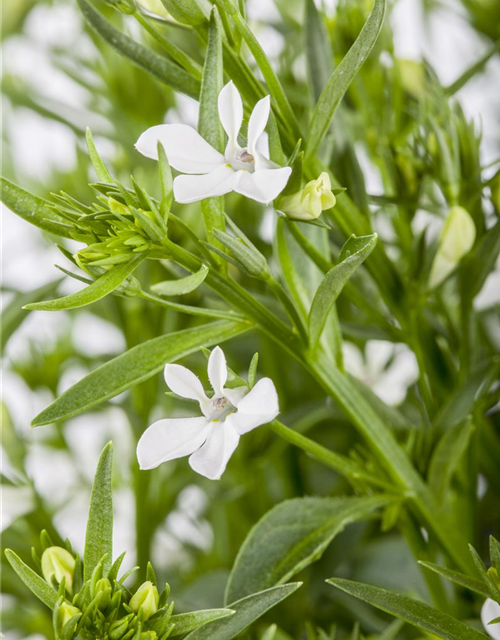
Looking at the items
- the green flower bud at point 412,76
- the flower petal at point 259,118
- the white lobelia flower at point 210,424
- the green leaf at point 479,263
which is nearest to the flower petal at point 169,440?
the white lobelia flower at point 210,424

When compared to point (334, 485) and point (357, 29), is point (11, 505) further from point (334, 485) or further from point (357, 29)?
point (357, 29)

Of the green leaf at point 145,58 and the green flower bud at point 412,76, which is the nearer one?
the green leaf at point 145,58

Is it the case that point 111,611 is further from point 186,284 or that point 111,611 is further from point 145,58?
point 145,58

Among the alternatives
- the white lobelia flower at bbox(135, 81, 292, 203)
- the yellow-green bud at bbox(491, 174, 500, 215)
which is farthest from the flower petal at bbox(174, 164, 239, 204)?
the yellow-green bud at bbox(491, 174, 500, 215)

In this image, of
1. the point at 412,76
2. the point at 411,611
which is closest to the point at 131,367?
the point at 411,611

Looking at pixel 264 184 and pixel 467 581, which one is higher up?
pixel 264 184

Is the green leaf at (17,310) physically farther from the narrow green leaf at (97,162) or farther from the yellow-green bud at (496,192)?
the yellow-green bud at (496,192)

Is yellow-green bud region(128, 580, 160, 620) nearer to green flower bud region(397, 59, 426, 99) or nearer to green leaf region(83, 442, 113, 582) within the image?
green leaf region(83, 442, 113, 582)

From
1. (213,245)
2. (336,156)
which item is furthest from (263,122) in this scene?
(336,156)
